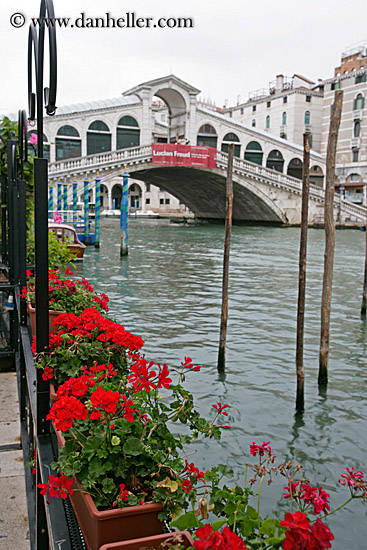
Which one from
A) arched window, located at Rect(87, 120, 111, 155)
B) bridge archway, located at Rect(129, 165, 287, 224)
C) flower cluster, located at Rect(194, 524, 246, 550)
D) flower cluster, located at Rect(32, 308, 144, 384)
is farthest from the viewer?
arched window, located at Rect(87, 120, 111, 155)

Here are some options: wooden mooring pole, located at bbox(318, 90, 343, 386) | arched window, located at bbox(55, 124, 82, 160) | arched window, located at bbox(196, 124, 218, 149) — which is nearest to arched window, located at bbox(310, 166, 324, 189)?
arched window, located at bbox(196, 124, 218, 149)

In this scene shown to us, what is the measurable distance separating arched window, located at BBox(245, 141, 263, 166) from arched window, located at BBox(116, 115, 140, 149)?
8.51 m

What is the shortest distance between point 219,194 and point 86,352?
112 ft

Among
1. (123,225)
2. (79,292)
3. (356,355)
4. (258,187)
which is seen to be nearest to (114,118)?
(258,187)

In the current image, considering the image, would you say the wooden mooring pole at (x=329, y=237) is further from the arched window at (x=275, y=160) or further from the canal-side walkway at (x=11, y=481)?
the arched window at (x=275, y=160)

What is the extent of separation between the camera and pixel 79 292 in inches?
128

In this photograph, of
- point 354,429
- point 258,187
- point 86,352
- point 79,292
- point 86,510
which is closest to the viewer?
point 86,510

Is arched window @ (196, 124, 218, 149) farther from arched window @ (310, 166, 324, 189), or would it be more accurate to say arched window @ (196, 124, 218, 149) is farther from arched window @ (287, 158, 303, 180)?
arched window @ (310, 166, 324, 189)

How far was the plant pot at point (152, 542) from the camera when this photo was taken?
1.05m

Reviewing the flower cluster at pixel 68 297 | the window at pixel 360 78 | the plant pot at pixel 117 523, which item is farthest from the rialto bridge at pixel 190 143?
the plant pot at pixel 117 523

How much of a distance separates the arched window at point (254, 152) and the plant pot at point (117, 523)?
1593 inches

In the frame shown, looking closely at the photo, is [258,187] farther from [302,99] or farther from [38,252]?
[38,252]

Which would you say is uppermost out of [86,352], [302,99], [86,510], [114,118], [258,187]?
[302,99]

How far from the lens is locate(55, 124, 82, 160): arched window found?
3462cm
